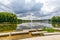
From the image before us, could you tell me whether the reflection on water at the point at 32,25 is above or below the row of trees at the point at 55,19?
below

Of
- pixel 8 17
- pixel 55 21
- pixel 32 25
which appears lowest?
pixel 32 25

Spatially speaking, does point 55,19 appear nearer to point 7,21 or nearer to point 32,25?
point 32,25

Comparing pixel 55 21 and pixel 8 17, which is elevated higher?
pixel 8 17

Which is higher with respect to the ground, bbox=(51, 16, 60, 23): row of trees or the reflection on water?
bbox=(51, 16, 60, 23): row of trees

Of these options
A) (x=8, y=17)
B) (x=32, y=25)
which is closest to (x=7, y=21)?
(x=8, y=17)

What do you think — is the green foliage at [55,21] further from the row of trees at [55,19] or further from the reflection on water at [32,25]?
the reflection on water at [32,25]

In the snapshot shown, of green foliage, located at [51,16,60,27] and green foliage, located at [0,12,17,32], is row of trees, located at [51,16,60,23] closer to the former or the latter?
green foliage, located at [51,16,60,27]

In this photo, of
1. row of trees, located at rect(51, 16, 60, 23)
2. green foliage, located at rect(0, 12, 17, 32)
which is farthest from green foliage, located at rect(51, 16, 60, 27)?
green foliage, located at rect(0, 12, 17, 32)

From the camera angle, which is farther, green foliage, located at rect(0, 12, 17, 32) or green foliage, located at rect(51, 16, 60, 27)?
green foliage, located at rect(51, 16, 60, 27)

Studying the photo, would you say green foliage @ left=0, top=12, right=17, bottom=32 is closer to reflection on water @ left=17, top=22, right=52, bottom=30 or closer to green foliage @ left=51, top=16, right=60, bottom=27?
reflection on water @ left=17, top=22, right=52, bottom=30

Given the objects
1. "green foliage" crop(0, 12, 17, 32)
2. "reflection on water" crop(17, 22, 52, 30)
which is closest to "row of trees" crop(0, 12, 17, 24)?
"green foliage" crop(0, 12, 17, 32)

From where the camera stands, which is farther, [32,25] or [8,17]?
[32,25]

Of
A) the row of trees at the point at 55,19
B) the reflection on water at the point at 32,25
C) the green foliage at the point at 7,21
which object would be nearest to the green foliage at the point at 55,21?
the row of trees at the point at 55,19

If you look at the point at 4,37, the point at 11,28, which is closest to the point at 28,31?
the point at 11,28
